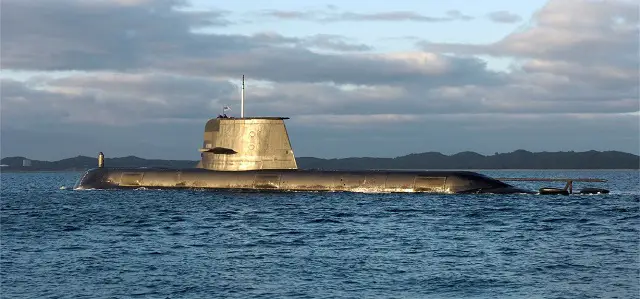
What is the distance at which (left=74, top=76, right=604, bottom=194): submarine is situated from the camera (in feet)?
180

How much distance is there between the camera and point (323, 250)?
2833 centimetres

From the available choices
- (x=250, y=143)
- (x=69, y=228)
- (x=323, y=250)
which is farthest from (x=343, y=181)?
(x=323, y=250)

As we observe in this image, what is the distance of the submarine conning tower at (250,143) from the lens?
57.0 meters

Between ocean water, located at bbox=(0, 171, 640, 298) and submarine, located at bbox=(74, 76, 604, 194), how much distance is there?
619cm

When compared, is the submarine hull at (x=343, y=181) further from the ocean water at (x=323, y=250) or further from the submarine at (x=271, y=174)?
the ocean water at (x=323, y=250)

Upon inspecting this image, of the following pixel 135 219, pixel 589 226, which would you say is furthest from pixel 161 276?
pixel 589 226

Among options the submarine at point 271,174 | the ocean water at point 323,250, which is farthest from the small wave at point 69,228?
the submarine at point 271,174

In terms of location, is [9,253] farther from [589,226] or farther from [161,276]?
[589,226]

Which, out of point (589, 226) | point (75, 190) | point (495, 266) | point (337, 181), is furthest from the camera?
point (75, 190)

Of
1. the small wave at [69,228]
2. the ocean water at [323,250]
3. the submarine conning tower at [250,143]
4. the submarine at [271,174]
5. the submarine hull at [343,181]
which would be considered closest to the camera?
the ocean water at [323,250]

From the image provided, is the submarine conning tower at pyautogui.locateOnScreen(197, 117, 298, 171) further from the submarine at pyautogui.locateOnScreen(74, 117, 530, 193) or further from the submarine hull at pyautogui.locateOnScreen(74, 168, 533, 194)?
the submarine hull at pyautogui.locateOnScreen(74, 168, 533, 194)

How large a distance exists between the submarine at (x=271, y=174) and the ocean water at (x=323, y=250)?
6.19m

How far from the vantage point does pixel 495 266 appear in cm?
2489

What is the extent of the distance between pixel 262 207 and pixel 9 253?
18811 millimetres
